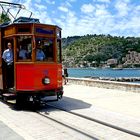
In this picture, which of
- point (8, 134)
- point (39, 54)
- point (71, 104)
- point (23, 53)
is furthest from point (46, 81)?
point (8, 134)

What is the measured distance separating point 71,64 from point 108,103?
165636 millimetres

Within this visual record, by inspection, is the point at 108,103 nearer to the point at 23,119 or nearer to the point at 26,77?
the point at 26,77

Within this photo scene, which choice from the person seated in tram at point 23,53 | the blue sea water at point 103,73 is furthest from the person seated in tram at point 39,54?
the blue sea water at point 103,73

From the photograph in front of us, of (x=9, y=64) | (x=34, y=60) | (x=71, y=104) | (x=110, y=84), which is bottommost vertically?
(x=71, y=104)

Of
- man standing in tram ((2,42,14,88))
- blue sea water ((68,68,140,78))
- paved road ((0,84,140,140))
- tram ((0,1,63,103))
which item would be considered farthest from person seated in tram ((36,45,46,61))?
blue sea water ((68,68,140,78))

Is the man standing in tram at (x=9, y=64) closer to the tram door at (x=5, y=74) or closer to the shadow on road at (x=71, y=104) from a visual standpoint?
the tram door at (x=5, y=74)

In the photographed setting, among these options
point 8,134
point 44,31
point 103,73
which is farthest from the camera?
point 103,73

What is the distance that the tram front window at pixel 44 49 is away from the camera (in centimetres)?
1452

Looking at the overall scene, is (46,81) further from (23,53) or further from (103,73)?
(103,73)

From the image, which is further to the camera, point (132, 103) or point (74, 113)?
point (132, 103)

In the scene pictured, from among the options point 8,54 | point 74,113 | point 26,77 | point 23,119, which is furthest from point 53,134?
point 8,54

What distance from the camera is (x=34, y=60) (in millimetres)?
14297

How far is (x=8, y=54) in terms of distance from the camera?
1495 cm

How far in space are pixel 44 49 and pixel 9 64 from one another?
1423 millimetres
